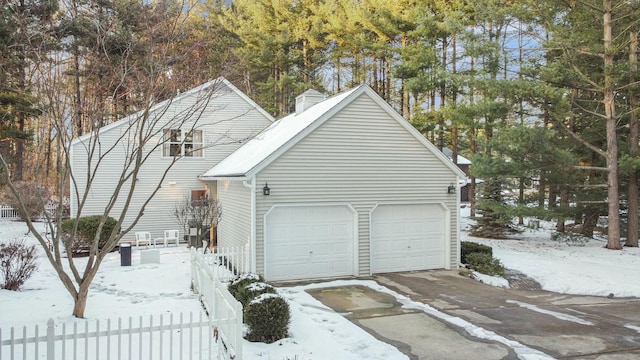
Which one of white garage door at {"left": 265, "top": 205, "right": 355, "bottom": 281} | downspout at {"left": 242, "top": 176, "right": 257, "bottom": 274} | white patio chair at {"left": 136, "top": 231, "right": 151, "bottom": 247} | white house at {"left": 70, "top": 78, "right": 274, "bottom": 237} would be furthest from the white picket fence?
white house at {"left": 70, "top": 78, "right": 274, "bottom": 237}

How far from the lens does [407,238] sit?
12.4 meters

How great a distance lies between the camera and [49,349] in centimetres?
452

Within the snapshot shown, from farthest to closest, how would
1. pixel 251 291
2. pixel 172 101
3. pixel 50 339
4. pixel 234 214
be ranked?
pixel 234 214
pixel 172 101
pixel 251 291
pixel 50 339

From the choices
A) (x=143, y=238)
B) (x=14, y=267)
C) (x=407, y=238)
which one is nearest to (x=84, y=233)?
(x=143, y=238)

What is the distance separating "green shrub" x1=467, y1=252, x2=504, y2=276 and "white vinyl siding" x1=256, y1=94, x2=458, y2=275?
1.71 ft

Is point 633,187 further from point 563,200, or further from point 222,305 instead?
point 222,305

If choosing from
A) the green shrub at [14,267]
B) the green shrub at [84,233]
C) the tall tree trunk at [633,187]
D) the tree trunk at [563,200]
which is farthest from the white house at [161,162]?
the tall tree trunk at [633,187]

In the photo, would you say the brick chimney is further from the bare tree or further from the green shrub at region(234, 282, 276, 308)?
the green shrub at region(234, 282, 276, 308)

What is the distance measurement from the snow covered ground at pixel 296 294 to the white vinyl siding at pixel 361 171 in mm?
2207

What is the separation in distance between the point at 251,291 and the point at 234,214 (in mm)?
5802

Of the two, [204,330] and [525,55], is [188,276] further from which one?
[525,55]

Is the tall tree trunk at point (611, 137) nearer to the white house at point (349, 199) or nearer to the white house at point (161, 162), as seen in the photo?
the white house at point (349, 199)

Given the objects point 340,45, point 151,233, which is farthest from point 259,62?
point 151,233

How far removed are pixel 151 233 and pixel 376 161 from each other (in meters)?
10.6
